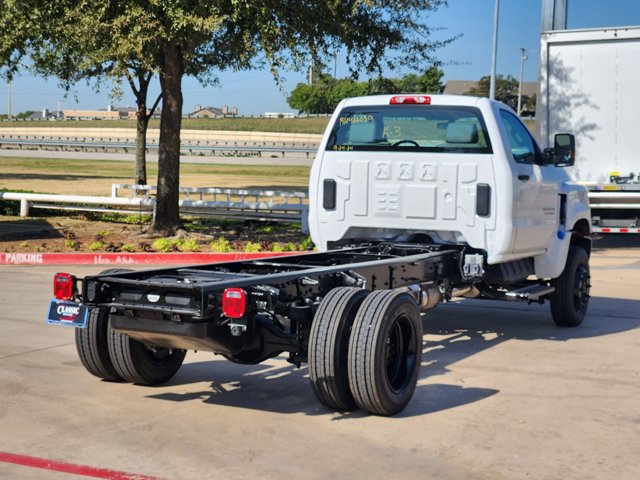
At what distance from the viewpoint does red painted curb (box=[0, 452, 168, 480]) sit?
5520mm

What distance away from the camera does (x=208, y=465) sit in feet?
18.9

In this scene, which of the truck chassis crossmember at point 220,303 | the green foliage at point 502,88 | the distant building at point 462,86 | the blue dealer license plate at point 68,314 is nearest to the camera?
the truck chassis crossmember at point 220,303

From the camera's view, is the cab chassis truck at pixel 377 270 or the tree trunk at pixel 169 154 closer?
the cab chassis truck at pixel 377 270

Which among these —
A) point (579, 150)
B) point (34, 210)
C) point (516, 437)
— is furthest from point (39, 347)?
point (34, 210)

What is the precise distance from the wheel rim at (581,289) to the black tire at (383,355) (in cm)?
410

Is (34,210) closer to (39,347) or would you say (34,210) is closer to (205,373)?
(39,347)

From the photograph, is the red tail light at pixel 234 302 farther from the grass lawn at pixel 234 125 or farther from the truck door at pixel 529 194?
the grass lawn at pixel 234 125

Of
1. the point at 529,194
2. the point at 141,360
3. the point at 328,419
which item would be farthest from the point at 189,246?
the point at 328,419

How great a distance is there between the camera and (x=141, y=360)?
7434mm

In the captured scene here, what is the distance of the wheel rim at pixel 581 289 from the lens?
10773mm

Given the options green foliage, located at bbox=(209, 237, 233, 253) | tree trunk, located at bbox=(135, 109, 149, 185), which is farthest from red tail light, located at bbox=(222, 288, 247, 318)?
Answer: tree trunk, located at bbox=(135, 109, 149, 185)

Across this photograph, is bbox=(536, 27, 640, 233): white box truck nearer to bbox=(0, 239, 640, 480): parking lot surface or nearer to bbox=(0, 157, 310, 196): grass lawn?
bbox=(0, 239, 640, 480): parking lot surface

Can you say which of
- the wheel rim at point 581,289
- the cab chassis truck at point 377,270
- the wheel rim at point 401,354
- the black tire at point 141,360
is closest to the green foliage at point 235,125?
the wheel rim at point 581,289

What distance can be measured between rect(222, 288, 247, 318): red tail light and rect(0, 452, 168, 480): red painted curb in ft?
3.94
